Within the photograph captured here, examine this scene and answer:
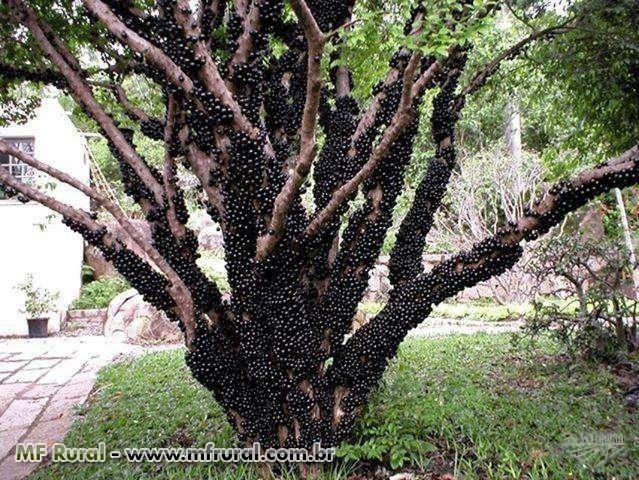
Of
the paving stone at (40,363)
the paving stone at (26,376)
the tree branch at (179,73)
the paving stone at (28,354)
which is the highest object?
the tree branch at (179,73)

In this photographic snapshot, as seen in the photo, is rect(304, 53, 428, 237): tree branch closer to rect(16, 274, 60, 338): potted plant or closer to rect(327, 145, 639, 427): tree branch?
rect(327, 145, 639, 427): tree branch

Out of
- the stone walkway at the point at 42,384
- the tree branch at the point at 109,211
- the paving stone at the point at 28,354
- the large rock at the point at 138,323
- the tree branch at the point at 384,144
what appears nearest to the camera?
the tree branch at the point at 384,144

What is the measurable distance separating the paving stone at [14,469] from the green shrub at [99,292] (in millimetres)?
8796

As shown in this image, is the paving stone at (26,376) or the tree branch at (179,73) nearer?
the tree branch at (179,73)

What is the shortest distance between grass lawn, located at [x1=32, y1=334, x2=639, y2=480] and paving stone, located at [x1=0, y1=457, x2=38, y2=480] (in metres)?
0.22

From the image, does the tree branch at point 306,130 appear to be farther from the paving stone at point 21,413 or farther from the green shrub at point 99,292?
the green shrub at point 99,292

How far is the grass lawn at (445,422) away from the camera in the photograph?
127 inches

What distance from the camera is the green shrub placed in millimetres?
12453

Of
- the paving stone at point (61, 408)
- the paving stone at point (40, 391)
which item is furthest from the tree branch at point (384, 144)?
the paving stone at point (40, 391)

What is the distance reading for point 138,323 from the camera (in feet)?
32.4

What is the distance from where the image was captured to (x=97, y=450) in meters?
4.04

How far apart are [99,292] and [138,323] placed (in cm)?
375

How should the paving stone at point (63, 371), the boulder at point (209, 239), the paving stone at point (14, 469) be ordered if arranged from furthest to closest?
the boulder at point (209, 239)
the paving stone at point (63, 371)
the paving stone at point (14, 469)

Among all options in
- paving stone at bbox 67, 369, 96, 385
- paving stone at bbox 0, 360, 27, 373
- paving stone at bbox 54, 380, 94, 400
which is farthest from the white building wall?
paving stone at bbox 54, 380, 94, 400
